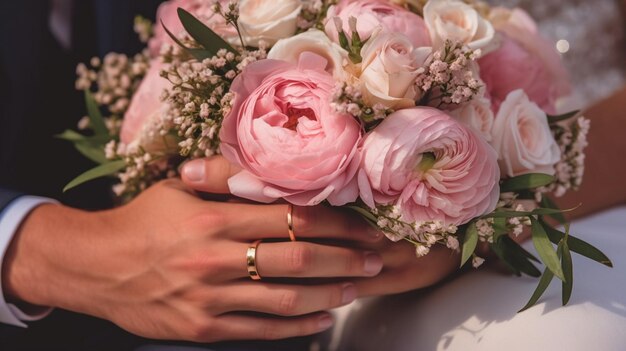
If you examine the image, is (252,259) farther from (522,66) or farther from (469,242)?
(522,66)

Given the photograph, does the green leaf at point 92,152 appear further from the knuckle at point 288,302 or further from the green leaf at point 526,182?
the green leaf at point 526,182

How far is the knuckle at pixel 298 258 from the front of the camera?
75cm

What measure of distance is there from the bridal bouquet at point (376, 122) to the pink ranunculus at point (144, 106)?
0.15ft

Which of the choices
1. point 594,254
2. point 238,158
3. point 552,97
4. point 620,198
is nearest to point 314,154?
point 238,158

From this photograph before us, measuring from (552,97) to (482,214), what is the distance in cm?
40

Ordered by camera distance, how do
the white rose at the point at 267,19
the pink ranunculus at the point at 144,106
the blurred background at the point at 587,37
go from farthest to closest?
the blurred background at the point at 587,37 < the pink ranunculus at the point at 144,106 < the white rose at the point at 267,19

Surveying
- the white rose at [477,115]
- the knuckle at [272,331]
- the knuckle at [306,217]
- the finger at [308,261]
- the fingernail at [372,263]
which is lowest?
the knuckle at [272,331]

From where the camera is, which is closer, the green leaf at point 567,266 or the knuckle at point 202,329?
the green leaf at point 567,266

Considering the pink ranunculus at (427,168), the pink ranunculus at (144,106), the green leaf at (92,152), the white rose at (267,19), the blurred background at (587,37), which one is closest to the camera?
the pink ranunculus at (427,168)

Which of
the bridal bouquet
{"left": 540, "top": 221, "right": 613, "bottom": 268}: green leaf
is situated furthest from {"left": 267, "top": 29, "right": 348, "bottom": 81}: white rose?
{"left": 540, "top": 221, "right": 613, "bottom": 268}: green leaf

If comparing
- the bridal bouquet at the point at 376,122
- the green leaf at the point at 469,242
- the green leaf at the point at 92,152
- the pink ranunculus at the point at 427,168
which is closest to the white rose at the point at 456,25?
the bridal bouquet at the point at 376,122

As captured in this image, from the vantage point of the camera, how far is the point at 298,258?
0.75 metres

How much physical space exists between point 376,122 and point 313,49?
0.40 feet

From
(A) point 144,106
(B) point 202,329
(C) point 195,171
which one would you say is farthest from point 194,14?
(B) point 202,329
